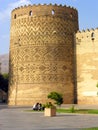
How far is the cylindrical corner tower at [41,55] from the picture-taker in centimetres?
2534

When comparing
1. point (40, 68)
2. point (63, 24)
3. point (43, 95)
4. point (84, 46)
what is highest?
point (63, 24)

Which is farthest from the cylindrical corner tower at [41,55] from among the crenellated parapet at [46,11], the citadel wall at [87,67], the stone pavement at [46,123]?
the stone pavement at [46,123]

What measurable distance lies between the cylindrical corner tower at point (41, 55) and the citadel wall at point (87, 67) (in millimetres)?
747

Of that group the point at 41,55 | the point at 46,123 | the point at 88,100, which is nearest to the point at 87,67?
the point at 88,100

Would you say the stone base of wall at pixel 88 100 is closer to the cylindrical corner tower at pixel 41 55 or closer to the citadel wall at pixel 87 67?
the citadel wall at pixel 87 67

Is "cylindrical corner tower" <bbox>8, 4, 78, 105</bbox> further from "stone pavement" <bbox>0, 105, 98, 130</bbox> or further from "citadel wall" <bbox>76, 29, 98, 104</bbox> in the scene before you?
"stone pavement" <bbox>0, 105, 98, 130</bbox>

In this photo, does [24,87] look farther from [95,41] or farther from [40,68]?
[95,41]

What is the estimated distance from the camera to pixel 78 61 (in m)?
Answer: 25.8

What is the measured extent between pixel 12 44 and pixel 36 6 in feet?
12.0

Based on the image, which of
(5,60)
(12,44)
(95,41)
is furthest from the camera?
(5,60)

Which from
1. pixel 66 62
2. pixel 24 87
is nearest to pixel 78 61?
pixel 66 62

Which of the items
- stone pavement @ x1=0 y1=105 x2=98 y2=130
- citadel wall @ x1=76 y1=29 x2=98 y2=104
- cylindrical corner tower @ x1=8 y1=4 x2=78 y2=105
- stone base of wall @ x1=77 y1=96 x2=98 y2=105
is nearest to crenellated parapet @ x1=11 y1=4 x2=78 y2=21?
cylindrical corner tower @ x1=8 y1=4 x2=78 y2=105

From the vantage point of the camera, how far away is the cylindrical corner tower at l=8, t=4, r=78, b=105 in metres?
25.3

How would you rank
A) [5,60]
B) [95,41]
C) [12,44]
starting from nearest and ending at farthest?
1. [95,41]
2. [12,44]
3. [5,60]
